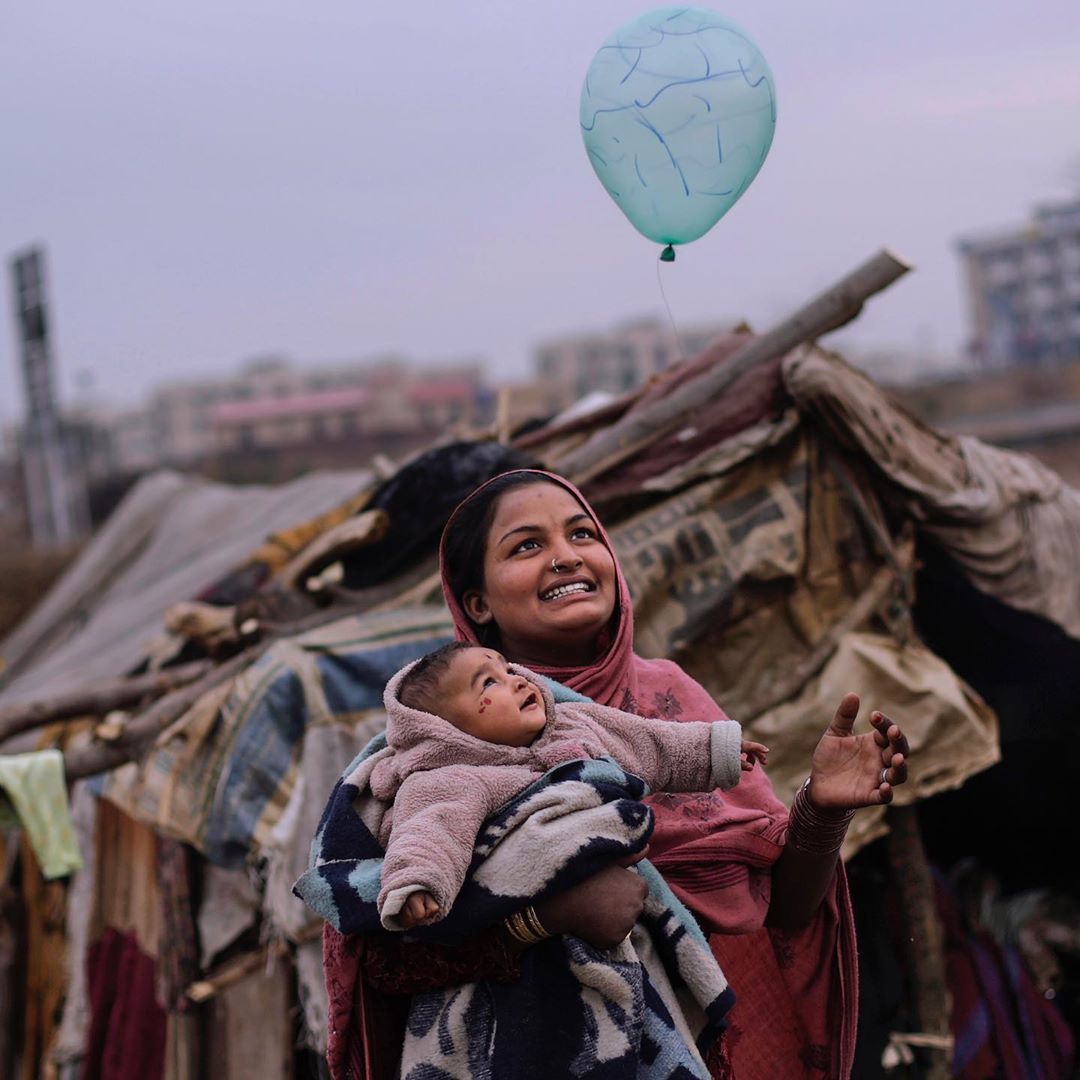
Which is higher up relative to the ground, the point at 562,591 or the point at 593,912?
the point at 562,591

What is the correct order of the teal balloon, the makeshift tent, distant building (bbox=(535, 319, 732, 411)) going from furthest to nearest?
distant building (bbox=(535, 319, 732, 411)) → the makeshift tent → the teal balloon

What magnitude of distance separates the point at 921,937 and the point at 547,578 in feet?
9.37

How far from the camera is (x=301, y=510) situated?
7.30 metres

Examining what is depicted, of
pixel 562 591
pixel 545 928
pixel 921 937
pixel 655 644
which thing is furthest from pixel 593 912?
pixel 921 937

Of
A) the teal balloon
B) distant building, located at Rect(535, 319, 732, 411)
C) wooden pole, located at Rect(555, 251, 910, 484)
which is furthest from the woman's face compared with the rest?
distant building, located at Rect(535, 319, 732, 411)

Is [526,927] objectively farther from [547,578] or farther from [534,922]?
[547,578]

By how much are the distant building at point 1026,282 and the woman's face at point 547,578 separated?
4859cm

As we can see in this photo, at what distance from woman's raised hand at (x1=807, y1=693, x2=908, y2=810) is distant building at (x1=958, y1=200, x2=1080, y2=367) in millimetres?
48642

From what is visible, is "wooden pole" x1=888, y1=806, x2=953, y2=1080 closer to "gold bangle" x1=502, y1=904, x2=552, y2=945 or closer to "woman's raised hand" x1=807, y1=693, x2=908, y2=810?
"woman's raised hand" x1=807, y1=693, x2=908, y2=810

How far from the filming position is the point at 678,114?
273 centimetres

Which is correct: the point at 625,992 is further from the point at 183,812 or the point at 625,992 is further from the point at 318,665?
the point at 183,812

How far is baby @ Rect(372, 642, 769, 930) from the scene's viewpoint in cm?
171

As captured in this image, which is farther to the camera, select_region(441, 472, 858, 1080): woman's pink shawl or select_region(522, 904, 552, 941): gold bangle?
select_region(441, 472, 858, 1080): woman's pink shawl

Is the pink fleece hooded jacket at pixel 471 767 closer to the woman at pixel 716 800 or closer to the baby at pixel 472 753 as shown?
the baby at pixel 472 753
